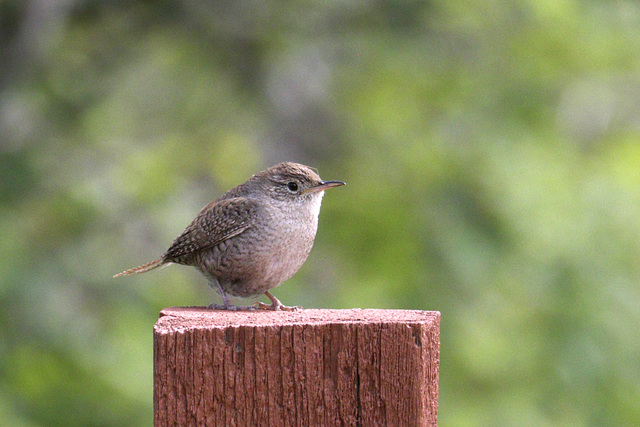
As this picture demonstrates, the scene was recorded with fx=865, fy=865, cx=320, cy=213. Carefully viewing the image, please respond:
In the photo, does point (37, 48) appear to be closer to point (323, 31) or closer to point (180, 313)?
point (323, 31)

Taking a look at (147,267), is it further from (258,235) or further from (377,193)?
(377,193)

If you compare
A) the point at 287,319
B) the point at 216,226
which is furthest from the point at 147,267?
the point at 287,319

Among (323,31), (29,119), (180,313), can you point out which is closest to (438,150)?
(323,31)

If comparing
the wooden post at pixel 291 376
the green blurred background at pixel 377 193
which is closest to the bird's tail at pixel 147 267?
the green blurred background at pixel 377 193

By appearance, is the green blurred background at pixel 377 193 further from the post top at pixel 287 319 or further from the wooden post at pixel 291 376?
the wooden post at pixel 291 376

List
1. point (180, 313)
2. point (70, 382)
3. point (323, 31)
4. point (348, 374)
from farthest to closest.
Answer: point (323, 31) → point (70, 382) → point (180, 313) → point (348, 374)
